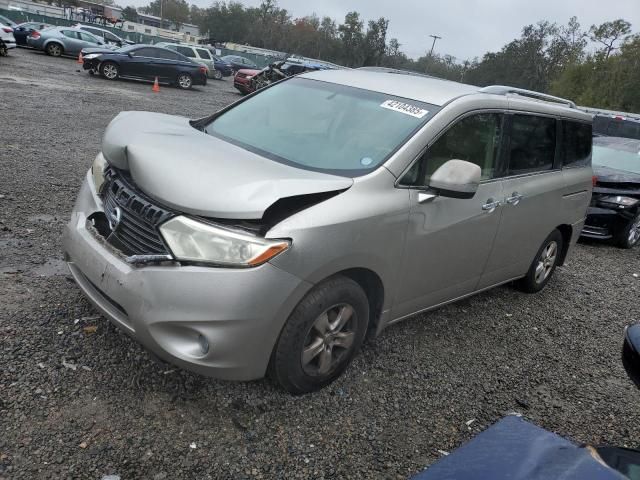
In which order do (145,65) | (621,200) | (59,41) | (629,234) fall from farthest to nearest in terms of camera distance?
(59,41) → (145,65) → (629,234) → (621,200)

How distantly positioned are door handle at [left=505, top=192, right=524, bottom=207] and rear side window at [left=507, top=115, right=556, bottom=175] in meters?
0.17

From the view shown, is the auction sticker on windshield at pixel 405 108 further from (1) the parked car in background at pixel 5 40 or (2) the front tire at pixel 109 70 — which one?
(1) the parked car in background at pixel 5 40

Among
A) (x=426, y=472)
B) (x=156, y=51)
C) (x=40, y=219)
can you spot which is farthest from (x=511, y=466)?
(x=156, y=51)

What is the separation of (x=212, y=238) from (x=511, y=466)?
1574mm

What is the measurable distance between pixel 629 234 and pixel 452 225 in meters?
5.64

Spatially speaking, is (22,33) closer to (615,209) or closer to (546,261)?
(615,209)

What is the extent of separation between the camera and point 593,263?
6.93 metres

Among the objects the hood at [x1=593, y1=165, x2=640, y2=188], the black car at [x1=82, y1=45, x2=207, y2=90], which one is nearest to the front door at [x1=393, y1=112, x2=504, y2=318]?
the hood at [x1=593, y1=165, x2=640, y2=188]

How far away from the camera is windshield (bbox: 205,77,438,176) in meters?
3.17

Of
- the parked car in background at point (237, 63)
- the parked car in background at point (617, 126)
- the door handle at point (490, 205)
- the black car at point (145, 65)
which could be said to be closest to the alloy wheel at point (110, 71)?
the black car at point (145, 65)

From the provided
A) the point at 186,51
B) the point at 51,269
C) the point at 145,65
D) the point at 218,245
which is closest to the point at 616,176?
the point at 218,245

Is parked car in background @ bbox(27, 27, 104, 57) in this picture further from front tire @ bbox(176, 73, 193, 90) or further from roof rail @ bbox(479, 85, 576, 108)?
roof rail @ bbox(479, 85, 576, 108)

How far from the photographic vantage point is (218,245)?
2.48m

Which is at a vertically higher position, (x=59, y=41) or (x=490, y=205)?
(x=59, y=41)
